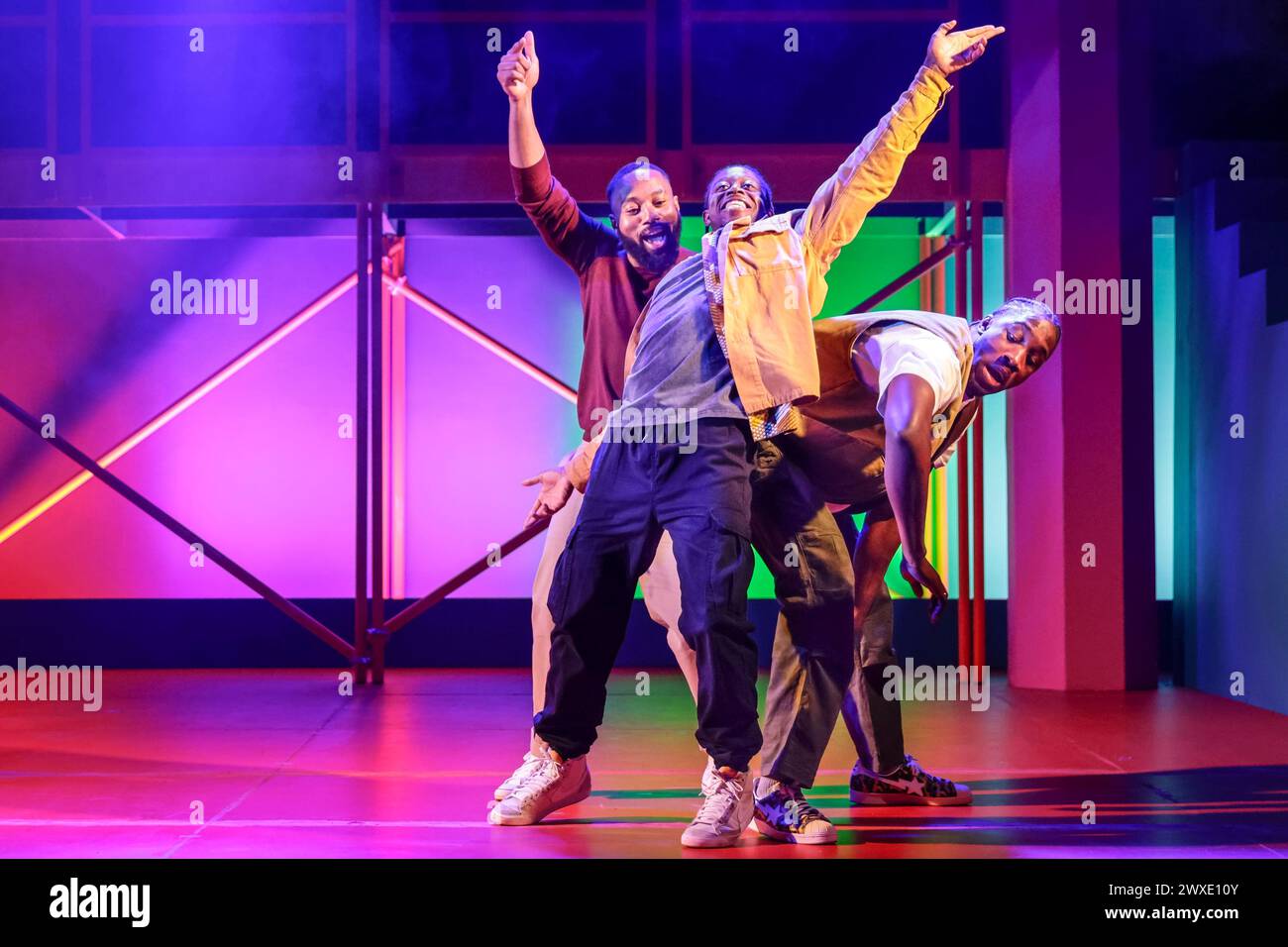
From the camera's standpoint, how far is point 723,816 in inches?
111

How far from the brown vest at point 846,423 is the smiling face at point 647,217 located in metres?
0.61

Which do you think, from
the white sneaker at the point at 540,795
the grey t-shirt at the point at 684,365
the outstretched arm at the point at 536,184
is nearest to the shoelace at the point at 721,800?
the white sneaker at the point at 540,795

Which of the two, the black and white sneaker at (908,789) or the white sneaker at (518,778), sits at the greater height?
the white sneaker at (518,778)

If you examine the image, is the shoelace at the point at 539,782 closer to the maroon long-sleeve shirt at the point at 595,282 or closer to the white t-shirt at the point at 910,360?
the maroon long-sleeve shirt at the point at 595,282

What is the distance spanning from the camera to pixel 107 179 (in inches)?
229

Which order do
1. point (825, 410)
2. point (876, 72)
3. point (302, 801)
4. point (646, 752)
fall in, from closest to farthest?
point (825, 410) < point (302, 801) < point (646, 752) < point (876, 72)

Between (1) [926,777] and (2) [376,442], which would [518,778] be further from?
(2) [376,442]

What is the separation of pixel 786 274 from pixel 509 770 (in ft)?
5.85

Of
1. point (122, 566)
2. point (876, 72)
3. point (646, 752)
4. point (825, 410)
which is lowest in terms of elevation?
point (646, 752)

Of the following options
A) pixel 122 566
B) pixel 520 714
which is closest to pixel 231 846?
pixel 520 714

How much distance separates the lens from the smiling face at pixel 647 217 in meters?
3.54
